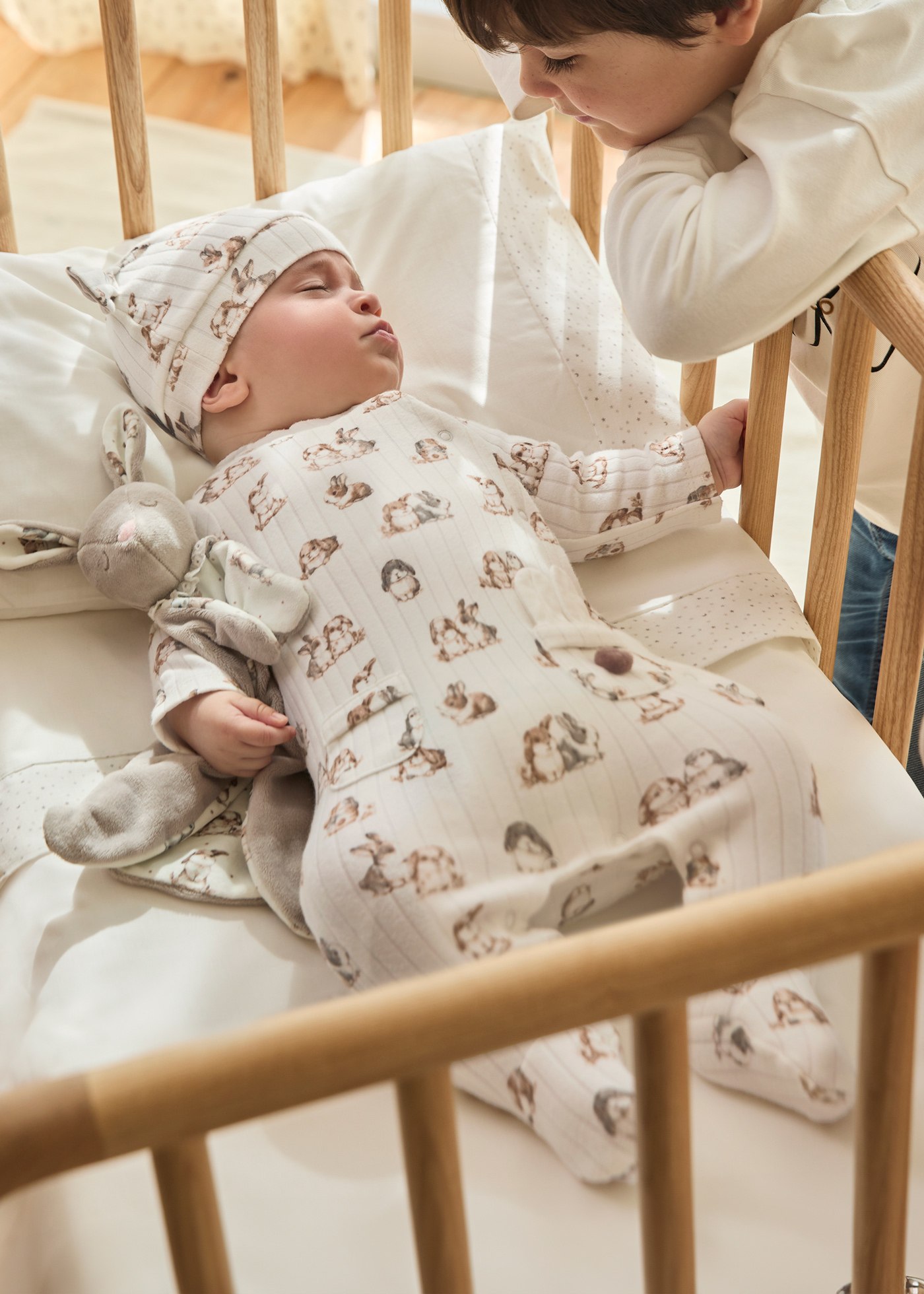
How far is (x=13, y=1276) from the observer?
67 cm

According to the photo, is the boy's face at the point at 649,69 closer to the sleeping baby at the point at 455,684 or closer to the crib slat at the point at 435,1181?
the sleeping baby at the point at 455,684

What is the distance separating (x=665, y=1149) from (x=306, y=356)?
81cm

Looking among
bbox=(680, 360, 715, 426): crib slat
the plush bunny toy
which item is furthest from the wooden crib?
bbox=(680, 360, 715, 426): crib slat

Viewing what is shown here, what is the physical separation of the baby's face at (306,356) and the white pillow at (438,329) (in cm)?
9

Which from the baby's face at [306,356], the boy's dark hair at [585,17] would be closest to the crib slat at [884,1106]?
the boy's dark hair at [585,17]

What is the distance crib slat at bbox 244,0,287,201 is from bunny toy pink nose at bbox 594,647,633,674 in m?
0.70

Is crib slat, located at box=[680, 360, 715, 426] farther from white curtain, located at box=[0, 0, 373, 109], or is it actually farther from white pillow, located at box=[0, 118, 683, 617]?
white curtain, located at box=[0, 0, 373, 109]

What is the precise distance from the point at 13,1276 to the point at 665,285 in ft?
2.40

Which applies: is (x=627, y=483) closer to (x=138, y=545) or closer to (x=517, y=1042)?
(x=138, y=545)

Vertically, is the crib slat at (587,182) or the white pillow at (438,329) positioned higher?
the crib slat at (587,182)

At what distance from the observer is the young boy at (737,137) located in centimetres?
85

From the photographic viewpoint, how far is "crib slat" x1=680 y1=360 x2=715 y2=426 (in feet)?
4.11

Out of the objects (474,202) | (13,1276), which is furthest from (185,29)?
(13,1276)

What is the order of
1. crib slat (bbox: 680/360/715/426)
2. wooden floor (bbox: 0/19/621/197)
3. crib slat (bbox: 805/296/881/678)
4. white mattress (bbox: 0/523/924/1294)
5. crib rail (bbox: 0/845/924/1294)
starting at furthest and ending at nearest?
wooden floor (bbox: 0/19/621/197), crib slat (bbox: 680/360/715/426), crib slat (bbox: 805/296/881/678), white mattress (bbox: 0/523/924/1294), crib rail (bbox: 0/845/924/1294)
